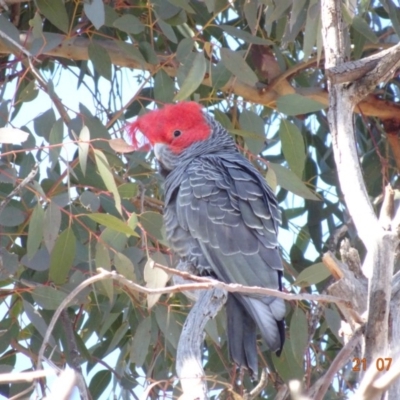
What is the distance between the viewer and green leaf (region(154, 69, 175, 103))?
115 inches

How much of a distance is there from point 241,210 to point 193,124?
0.57 m

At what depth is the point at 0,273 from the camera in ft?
8.16

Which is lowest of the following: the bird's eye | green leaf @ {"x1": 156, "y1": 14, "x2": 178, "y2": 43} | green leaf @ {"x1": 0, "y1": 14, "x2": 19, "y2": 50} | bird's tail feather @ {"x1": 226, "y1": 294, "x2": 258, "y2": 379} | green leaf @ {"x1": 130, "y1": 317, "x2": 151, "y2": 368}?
green leaf @ {"x1": 130, "y1": 317, "x2": 151, "y2": 368}

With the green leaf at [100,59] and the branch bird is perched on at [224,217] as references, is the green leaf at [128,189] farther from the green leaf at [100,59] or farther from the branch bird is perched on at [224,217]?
the green leaf at [100,59]

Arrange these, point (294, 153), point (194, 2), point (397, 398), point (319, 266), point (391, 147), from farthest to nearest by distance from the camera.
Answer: point (391, 147) → point (194, 2) → point (294, 153) → point (319, 266) → point (397, 398)

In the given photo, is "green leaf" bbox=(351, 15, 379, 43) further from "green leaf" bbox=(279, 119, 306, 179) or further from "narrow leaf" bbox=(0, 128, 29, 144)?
"narrow leaf" bbox=(0, 128, 29, 144)

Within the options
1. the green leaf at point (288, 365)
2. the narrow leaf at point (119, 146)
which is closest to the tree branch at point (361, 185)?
the narrow leaf at point (119, 146)

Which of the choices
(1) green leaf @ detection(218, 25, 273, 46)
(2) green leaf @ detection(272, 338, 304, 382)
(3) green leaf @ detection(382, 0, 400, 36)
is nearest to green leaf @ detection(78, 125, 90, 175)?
(1) green leaf @ detection(218, 25, 273, 46)

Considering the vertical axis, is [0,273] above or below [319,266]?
above

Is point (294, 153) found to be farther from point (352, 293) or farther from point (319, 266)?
point (352, 293)

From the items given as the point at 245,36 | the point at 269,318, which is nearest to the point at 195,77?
the point at 245,36

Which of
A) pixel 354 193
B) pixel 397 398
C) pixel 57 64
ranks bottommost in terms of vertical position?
pixel 397 398

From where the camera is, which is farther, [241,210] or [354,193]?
[241,210]

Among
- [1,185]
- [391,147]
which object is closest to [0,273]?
[1,185]
